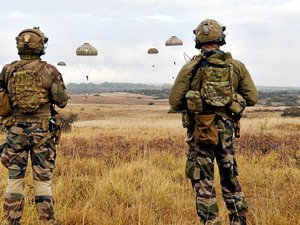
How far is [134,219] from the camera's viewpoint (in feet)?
15.4

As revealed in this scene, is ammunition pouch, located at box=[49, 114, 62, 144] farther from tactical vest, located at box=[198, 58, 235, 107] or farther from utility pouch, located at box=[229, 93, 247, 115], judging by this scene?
utility pouch, located at box=[229, 93, 247, 115]

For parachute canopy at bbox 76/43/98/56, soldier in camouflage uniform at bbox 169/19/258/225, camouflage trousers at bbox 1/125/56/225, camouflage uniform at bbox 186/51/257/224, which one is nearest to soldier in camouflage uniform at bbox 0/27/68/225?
camouflage trousers at bbox 1/125/56/225

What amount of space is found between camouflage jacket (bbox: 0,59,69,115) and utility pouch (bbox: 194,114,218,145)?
1.75 m

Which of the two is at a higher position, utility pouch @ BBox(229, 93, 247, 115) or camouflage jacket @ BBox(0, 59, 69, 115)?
camouflage jacket @ BBox(0, 59, 69, 115)

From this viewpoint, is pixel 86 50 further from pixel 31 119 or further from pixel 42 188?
pixel 42 188

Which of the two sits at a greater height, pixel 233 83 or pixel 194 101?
pixel 233 83

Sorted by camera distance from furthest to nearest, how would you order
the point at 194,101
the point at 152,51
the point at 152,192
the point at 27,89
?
the point at 152,51 → the point at 152,192 → the point at 27,89 → the point at 194,101

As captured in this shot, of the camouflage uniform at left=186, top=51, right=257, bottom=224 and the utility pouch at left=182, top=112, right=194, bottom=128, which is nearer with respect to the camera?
the camouflage uniform at left=186, top=51, right=257, bottom=224

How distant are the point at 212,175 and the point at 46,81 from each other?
2308mm

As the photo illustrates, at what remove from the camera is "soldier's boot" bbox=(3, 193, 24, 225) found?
13.8ft

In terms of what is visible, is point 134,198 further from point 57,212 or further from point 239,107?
point 239,107

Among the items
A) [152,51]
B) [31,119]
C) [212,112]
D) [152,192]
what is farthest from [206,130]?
[152,51]

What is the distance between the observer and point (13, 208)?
4297 mm

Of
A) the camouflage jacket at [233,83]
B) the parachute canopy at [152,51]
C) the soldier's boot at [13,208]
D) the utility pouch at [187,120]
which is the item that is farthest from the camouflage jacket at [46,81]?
the parachute canopy at [152,51]
